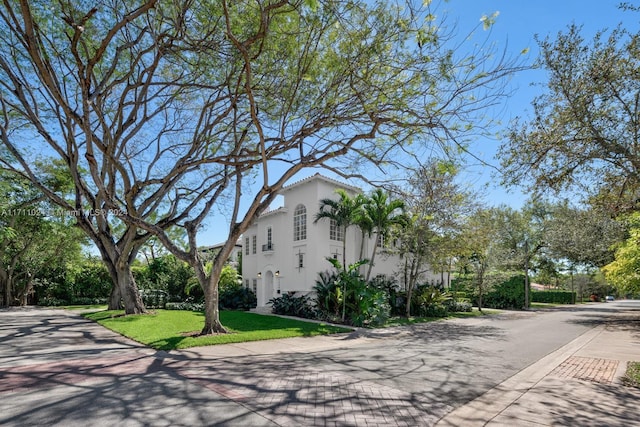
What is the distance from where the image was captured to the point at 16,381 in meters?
6.71

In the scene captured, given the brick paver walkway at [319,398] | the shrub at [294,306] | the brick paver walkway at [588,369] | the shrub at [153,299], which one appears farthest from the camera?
the shrub at [153,299]

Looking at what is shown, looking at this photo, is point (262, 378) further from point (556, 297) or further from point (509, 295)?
point (556, 297)

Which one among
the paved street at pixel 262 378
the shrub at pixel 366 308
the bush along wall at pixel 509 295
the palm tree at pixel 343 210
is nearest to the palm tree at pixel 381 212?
the palm tree at pixel 343 210

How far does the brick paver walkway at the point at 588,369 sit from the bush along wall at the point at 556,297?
42.4 meters

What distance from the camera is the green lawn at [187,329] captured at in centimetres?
1104

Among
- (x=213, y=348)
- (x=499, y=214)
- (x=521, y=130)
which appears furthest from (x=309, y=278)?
(x=499, y=214)

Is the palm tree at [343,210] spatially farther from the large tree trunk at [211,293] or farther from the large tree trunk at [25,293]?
the large tree trunk at [25,293]

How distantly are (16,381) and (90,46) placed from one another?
927 centimetres

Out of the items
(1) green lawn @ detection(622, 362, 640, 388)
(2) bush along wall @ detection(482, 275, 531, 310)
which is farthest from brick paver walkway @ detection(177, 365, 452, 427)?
(2) bush along wall @ detection(482, 275, 531, 310)

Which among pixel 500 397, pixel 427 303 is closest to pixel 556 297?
pixel 427 303

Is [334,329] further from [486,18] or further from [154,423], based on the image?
[486,18]

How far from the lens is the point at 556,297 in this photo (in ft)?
157

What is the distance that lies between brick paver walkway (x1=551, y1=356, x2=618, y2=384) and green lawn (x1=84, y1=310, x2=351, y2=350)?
7647 mm

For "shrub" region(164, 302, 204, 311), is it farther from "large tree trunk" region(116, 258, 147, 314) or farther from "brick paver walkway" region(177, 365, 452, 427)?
"brick paver walkway" region(177, 365, 452, 427)
